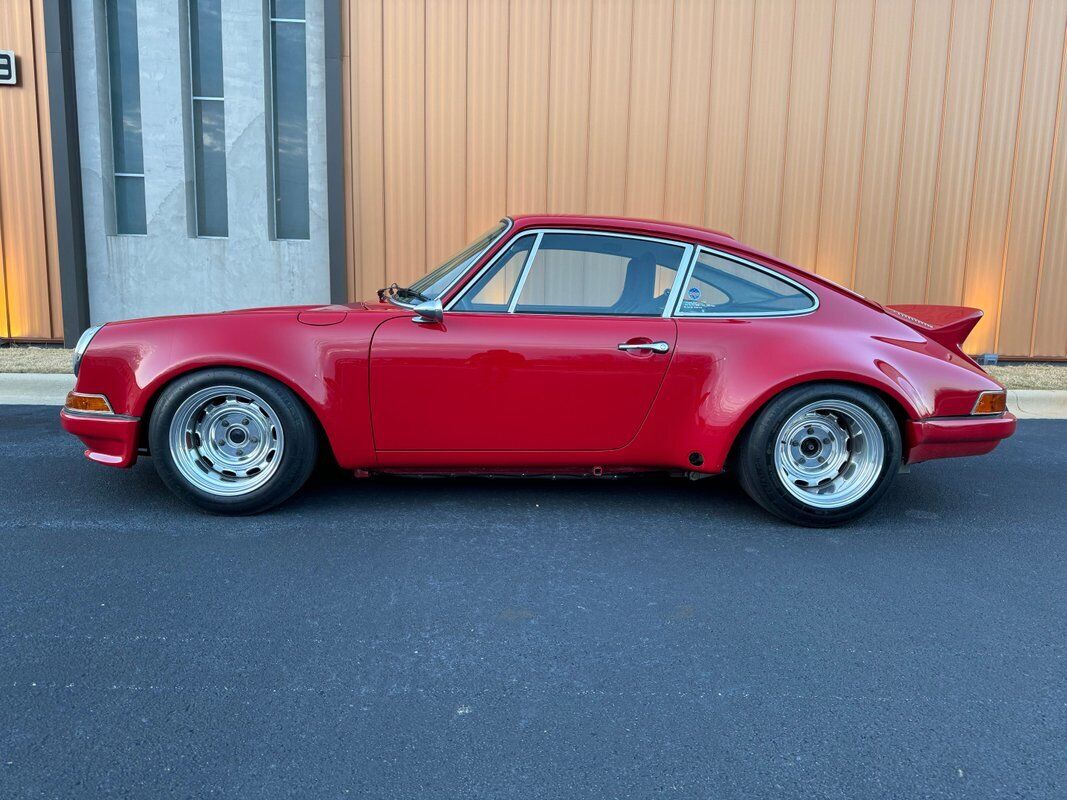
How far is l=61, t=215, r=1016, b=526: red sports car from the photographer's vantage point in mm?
3631

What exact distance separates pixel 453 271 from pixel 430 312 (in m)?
0.34

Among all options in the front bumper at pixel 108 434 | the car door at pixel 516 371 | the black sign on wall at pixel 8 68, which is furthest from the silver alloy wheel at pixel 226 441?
the black sign on wall at pixel 8 68

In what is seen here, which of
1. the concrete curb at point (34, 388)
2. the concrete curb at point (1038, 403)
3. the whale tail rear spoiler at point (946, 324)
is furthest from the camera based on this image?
the concrete curb at point (1038, 403)

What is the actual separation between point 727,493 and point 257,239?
20.2 ft

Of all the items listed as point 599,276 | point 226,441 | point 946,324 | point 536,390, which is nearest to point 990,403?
point 946,324

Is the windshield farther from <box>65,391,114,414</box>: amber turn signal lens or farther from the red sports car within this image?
<box>65,391,114,414</box>: amber turn signal lens

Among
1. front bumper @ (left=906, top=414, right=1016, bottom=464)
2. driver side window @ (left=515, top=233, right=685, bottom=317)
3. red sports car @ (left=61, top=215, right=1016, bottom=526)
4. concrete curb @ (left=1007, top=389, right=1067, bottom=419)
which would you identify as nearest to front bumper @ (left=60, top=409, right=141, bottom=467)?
red sports car @ (left=61, top=215, right=1016, bottom=526)

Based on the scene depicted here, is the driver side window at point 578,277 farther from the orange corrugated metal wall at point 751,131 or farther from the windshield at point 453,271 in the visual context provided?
the orange corrugated metal wall at point 751,131

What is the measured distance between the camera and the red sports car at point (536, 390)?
11.9 feet

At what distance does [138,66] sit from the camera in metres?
8.38

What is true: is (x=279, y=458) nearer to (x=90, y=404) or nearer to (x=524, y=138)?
(x=90, y=404)

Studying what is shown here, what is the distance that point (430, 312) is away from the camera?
364cm

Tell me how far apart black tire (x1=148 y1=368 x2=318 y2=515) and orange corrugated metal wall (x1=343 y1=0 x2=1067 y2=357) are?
4913mm

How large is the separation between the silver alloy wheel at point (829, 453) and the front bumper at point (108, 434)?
291 centimetres
